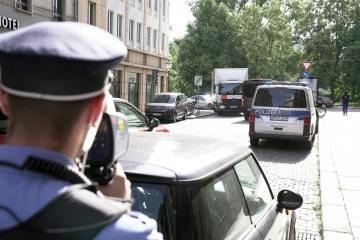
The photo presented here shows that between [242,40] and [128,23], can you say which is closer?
[128,23]

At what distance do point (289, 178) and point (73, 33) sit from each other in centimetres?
925

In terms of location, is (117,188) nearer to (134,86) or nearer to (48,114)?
(48,114)

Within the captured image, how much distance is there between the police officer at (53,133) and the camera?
3.59 ft

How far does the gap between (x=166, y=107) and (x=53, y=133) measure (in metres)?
24.7

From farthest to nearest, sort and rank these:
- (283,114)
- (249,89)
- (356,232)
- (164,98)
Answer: (249,89) < (164,98) < (283,114) < (356,232)

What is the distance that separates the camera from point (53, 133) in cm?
117

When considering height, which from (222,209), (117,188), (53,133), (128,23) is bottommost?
(222,209)

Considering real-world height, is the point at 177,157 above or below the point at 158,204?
above

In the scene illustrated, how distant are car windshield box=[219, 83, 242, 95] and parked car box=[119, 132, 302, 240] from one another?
Result: 93.8 ft

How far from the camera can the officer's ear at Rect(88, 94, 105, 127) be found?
4.02 ft

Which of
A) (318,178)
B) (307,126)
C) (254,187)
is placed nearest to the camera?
(254,187)

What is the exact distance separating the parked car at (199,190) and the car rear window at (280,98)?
11203mm

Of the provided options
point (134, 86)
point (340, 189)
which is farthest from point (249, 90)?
point (340, 189)

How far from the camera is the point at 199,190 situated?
234 cm
